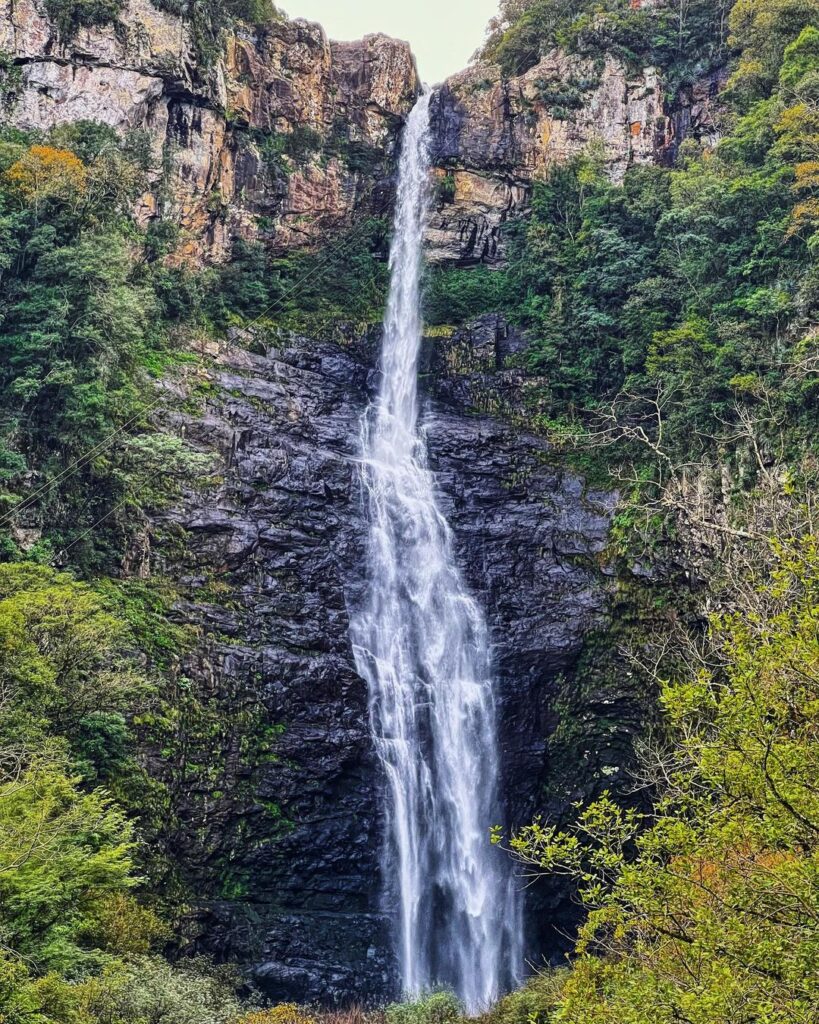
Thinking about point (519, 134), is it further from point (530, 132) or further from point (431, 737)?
point (431, 737)

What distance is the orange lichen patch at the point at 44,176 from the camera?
2244 centimetres

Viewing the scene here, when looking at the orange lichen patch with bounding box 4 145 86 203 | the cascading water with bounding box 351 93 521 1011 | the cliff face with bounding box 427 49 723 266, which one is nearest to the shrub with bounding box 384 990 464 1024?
the cascading water with bounding box 351 93 521 1011

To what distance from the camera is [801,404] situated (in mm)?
21812

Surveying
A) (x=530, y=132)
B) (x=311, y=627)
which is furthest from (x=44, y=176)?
(x=530, y=132)

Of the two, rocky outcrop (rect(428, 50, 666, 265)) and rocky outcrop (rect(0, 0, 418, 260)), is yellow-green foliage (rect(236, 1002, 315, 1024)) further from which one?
rocky outcrop (rect(428, 50, 666, 265))

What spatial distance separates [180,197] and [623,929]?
25.0 meters

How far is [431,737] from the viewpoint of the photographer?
2120cm

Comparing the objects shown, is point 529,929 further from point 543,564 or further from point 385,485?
point 385,485

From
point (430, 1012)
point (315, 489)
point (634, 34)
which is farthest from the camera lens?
point (634, 34)

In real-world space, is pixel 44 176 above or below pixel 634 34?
below

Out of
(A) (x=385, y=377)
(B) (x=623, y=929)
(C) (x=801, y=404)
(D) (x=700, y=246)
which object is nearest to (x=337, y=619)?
(A) (x=385, y=377)

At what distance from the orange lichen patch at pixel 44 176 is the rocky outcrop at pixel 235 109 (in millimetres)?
2942

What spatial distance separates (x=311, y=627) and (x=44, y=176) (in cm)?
1249

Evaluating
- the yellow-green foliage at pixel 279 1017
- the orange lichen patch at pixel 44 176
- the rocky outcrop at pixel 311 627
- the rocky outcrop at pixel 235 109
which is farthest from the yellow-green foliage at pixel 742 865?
the rocky outcrop at pixel 235 109
